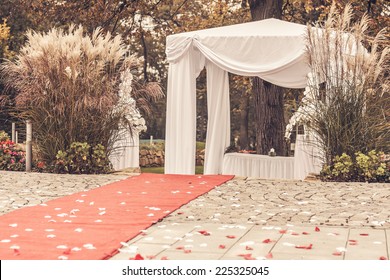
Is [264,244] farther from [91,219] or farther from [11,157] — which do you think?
[11,157]

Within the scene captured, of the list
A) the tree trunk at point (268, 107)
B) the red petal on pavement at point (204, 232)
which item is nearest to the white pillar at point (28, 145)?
the tree trunk at point (268, 107)

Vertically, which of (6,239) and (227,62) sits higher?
(227,62)

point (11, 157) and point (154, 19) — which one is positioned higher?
point (154, 19)

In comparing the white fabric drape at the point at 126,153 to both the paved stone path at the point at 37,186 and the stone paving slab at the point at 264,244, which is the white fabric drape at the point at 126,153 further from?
the stone paving slab at the point at 264,244

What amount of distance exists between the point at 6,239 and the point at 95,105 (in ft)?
14.1

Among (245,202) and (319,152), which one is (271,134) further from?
(245,202)

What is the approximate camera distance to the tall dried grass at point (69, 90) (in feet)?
29.9

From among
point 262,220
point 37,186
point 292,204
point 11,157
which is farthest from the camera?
point 11,157

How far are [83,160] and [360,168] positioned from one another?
3.39 meters

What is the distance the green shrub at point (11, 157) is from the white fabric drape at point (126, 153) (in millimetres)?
1201

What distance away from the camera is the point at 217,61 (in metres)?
9.80

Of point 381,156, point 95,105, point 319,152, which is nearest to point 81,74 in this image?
point 95,105

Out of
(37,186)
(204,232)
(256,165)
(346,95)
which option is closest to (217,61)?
(256,165)

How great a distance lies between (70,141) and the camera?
9.24 metres
